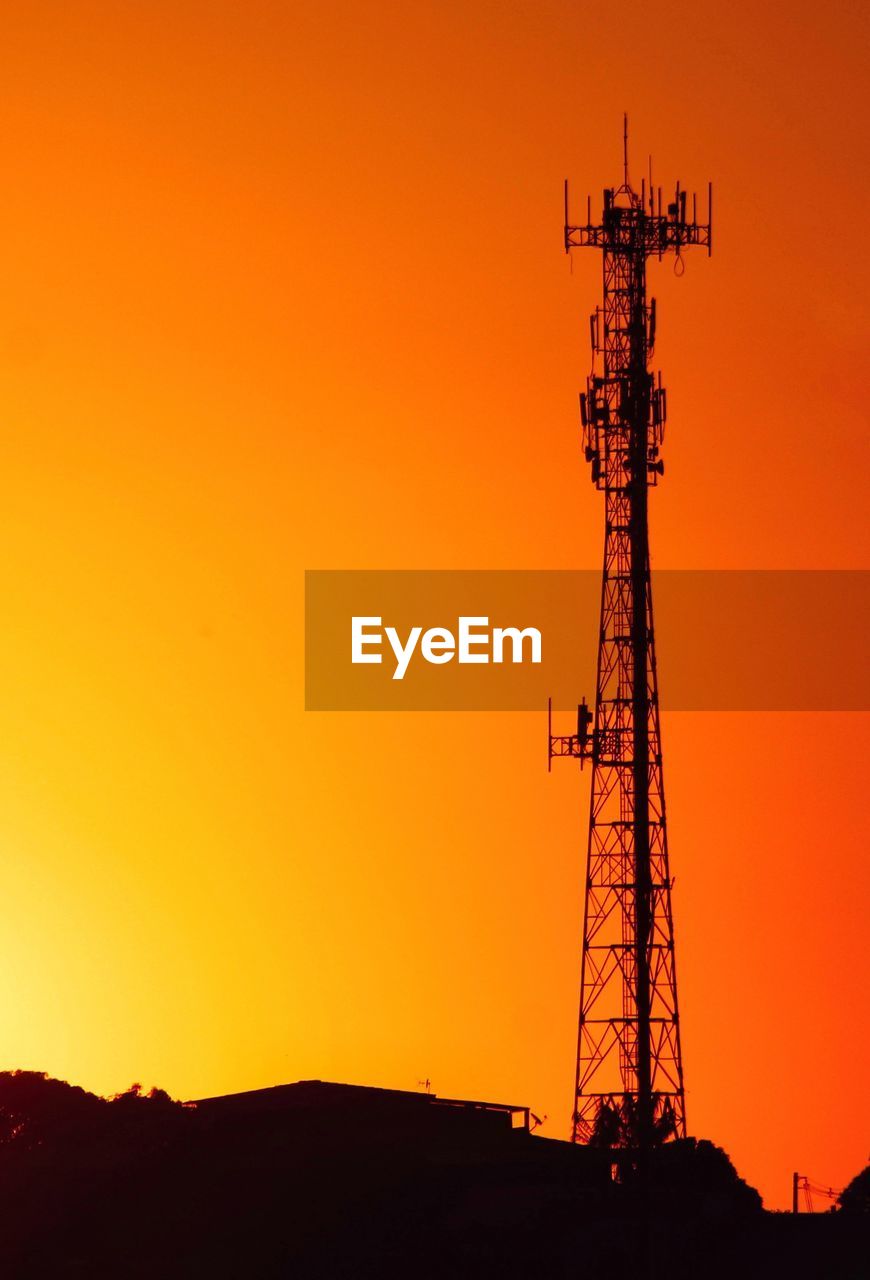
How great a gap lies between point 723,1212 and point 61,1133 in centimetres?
2135

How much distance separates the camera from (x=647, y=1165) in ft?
255

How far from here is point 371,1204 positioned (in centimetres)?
8100

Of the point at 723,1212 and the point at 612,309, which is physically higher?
the point at 612,309

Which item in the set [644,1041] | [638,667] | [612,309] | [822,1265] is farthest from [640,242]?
[822,1265]

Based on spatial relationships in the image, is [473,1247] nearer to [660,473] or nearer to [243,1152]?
[243,1152]

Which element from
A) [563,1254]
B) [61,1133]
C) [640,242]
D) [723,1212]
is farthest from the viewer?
[61,1133]

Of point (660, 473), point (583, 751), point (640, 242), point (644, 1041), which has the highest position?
point (640, 242)

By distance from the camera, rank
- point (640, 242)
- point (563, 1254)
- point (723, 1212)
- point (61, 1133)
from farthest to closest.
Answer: point (61, 1133) → point (640, 242) → point (723, 1212) → point (563, 1254)

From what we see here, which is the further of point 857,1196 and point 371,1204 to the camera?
point 857,1196

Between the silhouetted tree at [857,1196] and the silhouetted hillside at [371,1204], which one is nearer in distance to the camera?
the silhouetted hillside at [371,1204]

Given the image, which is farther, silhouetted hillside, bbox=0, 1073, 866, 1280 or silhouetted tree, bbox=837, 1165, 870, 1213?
silhouetted tree, bbox=837, 1165, 870, 1213

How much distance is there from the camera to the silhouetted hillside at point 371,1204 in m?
77.9

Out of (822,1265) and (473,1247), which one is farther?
(822,1265)

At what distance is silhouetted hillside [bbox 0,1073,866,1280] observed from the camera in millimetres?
77875
